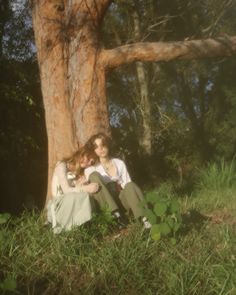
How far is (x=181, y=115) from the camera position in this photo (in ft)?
66.7

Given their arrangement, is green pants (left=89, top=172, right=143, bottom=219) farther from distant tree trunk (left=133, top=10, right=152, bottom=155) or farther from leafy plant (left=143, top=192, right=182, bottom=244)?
distant tree trunk (left=133, top=10, right=152, bottom=155)

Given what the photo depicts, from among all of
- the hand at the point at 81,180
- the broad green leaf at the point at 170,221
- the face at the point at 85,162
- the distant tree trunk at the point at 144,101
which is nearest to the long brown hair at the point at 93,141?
the face at the point at 85,162

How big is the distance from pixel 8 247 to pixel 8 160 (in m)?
4.95

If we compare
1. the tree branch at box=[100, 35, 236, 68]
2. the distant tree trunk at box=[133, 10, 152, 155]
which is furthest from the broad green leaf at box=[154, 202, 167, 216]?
the distant tree trunk at box=[133, 10, 152, 155]

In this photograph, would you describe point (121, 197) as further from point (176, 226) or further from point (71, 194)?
point (176, 226)

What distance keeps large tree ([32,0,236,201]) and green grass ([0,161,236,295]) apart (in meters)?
1.66

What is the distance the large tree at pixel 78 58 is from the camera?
7133 mm

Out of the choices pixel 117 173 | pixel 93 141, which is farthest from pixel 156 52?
pixel 117 173

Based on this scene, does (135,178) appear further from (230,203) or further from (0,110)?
(230,203)

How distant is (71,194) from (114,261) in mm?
1164

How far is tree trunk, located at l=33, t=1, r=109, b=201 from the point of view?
23.4ft

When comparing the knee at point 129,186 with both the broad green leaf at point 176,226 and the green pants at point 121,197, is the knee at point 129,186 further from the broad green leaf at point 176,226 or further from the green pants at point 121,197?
the broad green leaf at point 176,226

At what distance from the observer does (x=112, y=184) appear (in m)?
6.27

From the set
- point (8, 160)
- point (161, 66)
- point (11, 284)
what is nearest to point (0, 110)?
point (8, 160)
